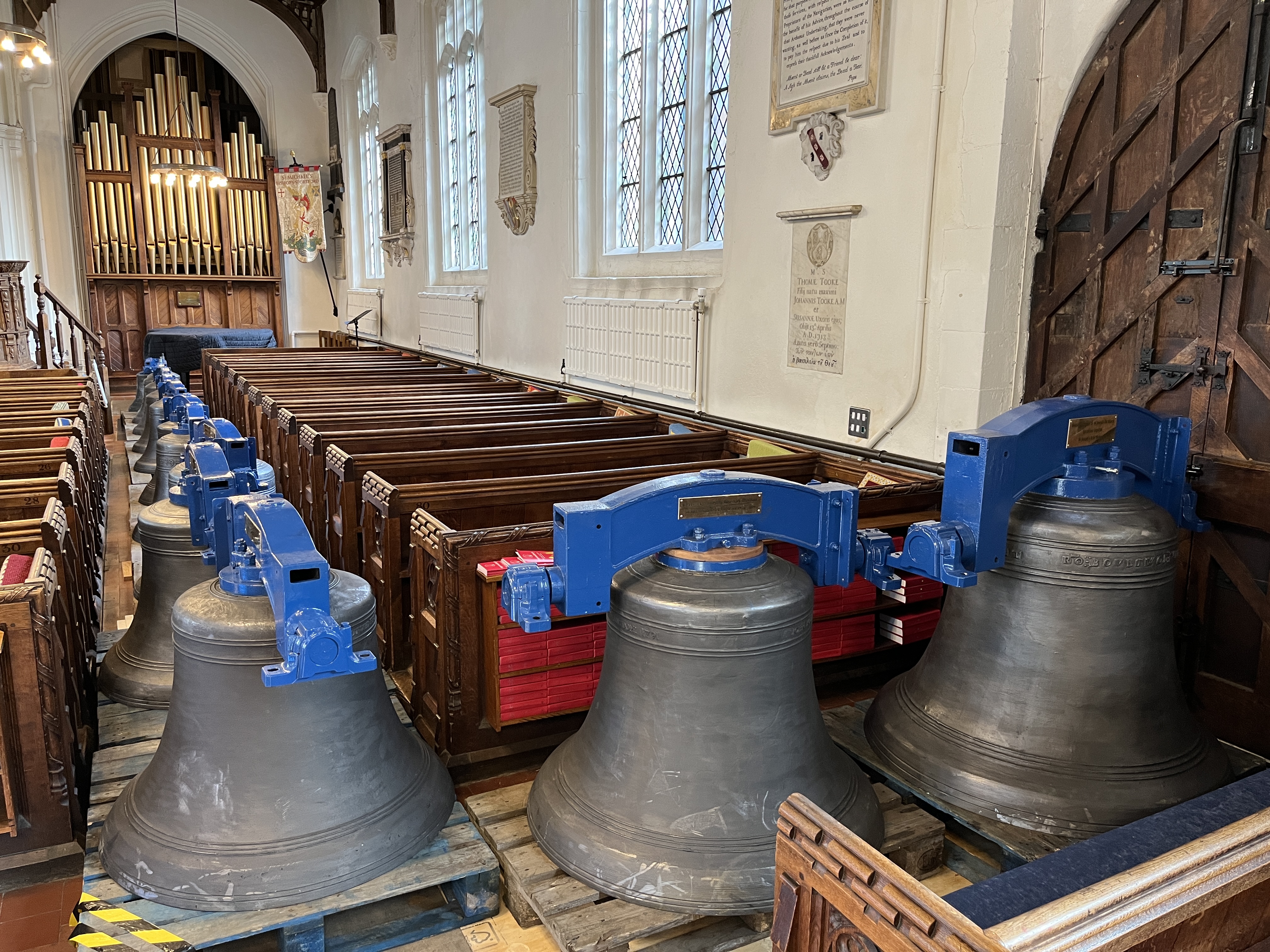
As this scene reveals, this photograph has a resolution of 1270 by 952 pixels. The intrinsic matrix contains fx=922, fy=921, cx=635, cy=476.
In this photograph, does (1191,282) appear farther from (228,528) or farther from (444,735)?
(228,528)

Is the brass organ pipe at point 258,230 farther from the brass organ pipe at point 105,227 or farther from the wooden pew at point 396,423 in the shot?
the wooden pew at point 396,423

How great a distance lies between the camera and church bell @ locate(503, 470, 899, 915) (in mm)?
1806

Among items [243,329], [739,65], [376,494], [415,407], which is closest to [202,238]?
[243,329]

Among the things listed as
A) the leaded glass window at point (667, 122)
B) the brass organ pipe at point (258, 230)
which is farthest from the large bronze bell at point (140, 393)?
the leaded glass window at point (667, 122)

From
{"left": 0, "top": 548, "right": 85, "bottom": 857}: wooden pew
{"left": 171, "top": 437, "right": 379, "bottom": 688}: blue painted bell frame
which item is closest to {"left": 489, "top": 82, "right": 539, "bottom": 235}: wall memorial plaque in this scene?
{"left": 171, "top": 437, "right": 379, "bottom": 688}: blue painted bell frame

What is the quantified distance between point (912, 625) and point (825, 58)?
2.70 metres

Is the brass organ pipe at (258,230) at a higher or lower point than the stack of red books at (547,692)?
higher

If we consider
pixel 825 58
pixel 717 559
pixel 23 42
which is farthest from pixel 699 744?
pixel 23 42

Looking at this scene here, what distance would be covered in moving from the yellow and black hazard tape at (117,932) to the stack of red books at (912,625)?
2176mm

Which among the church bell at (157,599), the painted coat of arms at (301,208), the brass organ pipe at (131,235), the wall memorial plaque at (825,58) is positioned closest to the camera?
the church bell at (157,599)

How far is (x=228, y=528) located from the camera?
2154 millimetres

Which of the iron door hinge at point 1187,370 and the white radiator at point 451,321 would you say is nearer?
the iron door hinge at point 1187,370

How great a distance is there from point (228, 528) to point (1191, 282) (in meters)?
2.90

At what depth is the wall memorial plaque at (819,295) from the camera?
14.2 ft
